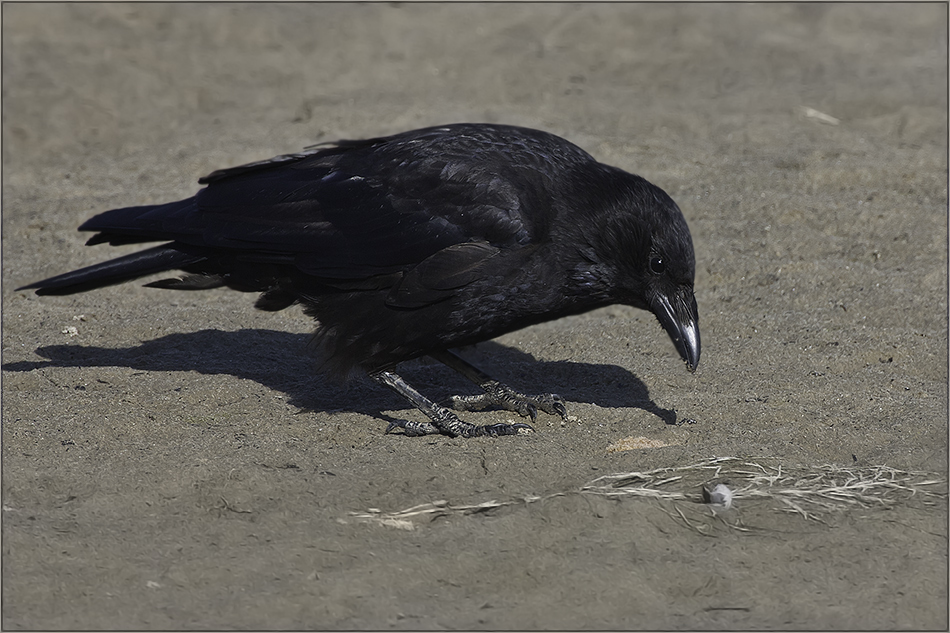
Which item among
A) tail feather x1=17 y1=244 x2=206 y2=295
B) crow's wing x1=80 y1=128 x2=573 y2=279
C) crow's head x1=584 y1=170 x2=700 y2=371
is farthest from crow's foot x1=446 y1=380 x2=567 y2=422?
tail feather x1=17 y1=244 x2=206 y2=295

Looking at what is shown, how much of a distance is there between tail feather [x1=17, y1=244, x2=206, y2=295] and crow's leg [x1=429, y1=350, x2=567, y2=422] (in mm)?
1455

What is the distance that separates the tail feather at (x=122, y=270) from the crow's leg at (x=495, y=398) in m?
1.45

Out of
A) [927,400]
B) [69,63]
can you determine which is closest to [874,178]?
[927,400]

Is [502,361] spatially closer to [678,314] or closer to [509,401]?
[509,401]

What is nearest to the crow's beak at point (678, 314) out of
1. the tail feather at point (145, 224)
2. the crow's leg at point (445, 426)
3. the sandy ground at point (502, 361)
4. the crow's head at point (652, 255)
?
the crow's head at point (652, 255)

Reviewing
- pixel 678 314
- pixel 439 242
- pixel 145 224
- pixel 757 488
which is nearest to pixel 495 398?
pixel 439 242

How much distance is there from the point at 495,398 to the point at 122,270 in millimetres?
2085

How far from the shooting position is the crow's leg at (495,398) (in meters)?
5.08

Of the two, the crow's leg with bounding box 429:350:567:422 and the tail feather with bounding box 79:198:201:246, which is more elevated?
the tail feather with bounding box 79:198:201:246

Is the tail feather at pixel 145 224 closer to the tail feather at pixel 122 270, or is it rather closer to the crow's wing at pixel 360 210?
the crow's wing at pixel 360 210

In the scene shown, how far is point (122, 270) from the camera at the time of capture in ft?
17.9

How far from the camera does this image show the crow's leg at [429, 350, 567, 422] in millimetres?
5082

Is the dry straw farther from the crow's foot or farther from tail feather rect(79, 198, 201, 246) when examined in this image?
tail feather rect(79, 198, 201, 246)

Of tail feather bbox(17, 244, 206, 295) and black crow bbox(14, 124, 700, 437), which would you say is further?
tail feather bbox(17, 244, 206, 295)
